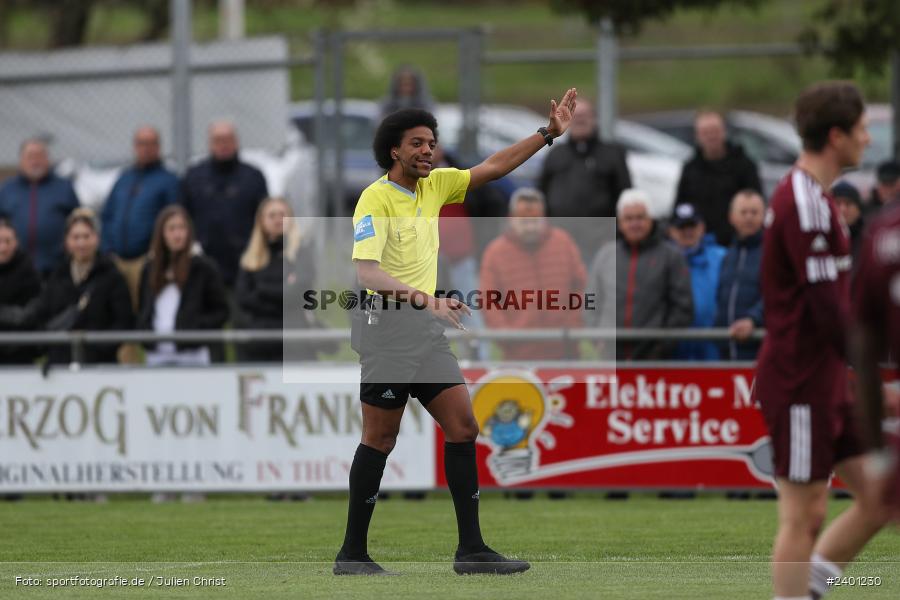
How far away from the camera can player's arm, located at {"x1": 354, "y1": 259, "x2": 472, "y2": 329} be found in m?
7.54

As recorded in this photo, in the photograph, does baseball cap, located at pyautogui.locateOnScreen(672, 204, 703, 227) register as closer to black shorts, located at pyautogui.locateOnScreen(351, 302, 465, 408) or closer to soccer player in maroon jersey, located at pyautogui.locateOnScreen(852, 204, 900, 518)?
black shorts, located at pyautogui.locateOnScreen(351, 302, 465, 408)

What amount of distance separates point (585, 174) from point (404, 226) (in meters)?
6.64

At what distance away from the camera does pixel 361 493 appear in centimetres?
823

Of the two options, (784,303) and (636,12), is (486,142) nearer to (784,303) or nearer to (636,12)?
(636,12)

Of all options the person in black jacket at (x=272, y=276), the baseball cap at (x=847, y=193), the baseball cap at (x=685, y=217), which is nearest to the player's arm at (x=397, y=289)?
the person in black jacket at (x=272, y=276)

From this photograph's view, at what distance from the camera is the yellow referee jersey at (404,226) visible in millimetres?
7812

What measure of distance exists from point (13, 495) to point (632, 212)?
→ 17.0 feet

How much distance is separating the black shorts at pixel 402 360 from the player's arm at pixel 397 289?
243 mm

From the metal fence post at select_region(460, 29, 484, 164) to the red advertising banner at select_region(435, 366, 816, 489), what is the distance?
3076mm

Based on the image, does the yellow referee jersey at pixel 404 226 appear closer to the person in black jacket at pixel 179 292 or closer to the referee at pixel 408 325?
the referee at pixel 408 325

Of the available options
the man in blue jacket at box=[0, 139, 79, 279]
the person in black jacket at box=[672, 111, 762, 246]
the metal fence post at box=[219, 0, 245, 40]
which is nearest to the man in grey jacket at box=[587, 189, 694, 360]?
the person in black jacket at box=[672, 111, 762, 246]

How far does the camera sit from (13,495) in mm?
12555

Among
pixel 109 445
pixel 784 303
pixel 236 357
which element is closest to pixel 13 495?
pixel 109 445

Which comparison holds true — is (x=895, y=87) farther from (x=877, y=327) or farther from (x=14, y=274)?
(x=877, y=327)
